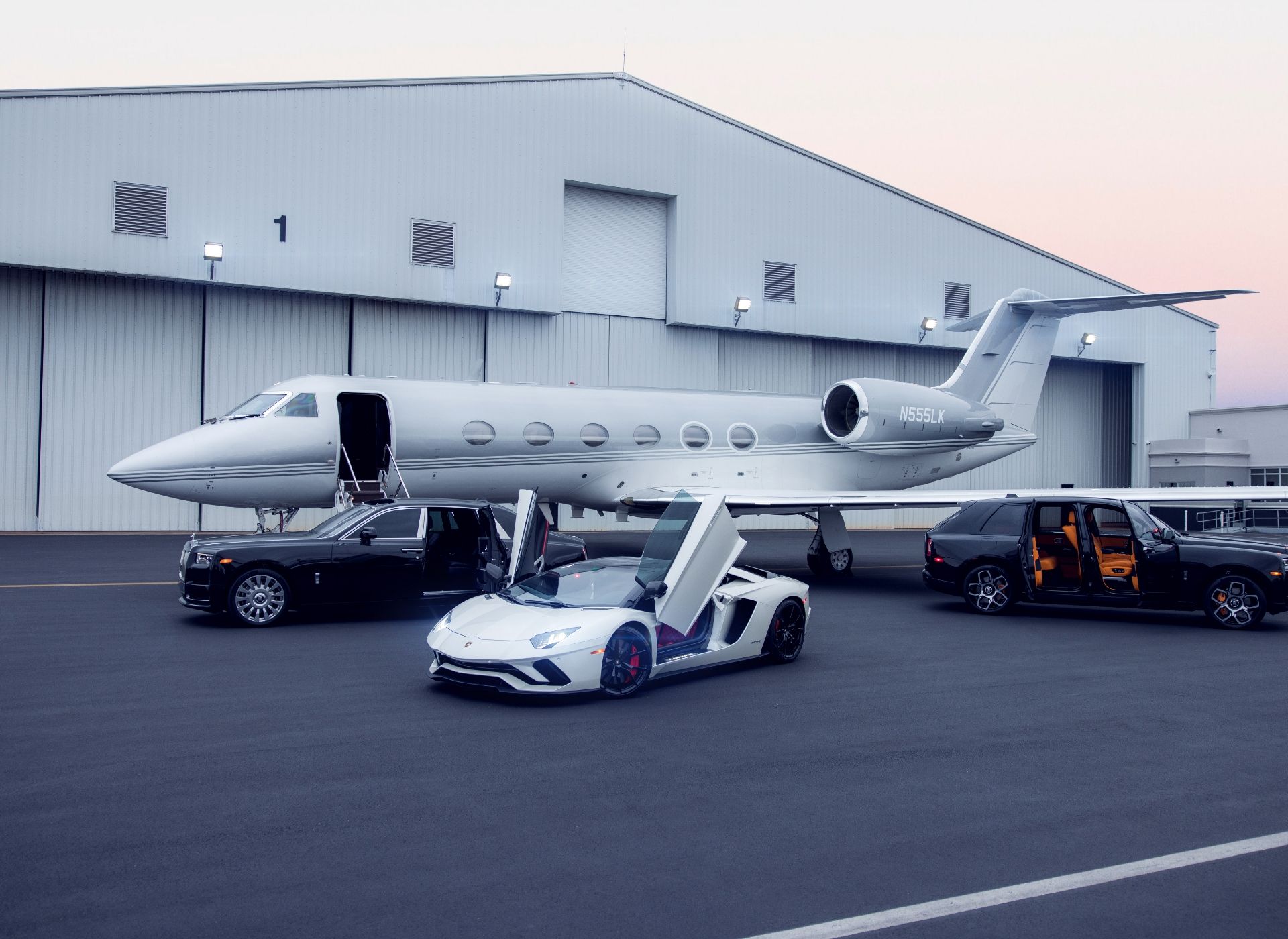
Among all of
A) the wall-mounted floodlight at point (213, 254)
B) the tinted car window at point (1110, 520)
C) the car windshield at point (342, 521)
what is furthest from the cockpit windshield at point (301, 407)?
the tinted car window at point (1110, 520)

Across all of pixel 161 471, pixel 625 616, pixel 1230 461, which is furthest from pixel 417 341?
pixel 1230 461

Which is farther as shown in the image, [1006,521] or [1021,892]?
[1006,521]

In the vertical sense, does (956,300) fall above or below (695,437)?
above

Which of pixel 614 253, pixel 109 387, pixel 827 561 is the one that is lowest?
pixel 827 561

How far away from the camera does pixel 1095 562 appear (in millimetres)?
13195

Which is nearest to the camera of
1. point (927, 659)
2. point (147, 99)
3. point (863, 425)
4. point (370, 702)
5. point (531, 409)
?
point (370, 702)

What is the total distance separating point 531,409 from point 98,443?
12.8 meters

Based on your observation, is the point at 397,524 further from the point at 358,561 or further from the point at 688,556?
the point at 688,556

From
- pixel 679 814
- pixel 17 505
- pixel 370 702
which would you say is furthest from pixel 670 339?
pixel 679 814

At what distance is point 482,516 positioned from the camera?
13047 mm

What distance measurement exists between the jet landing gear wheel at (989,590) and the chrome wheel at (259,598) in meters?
→ 8.70

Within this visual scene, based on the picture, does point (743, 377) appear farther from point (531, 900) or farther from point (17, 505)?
point (531, 900)

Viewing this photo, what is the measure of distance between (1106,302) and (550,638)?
16.6 metres

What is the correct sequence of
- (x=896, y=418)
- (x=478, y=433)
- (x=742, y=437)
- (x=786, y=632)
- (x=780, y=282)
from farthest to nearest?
(x=780, y=282) → (x=896, y=418) → (x=742, y=437) → (x=478, y=433) → (x=786, y=632)
